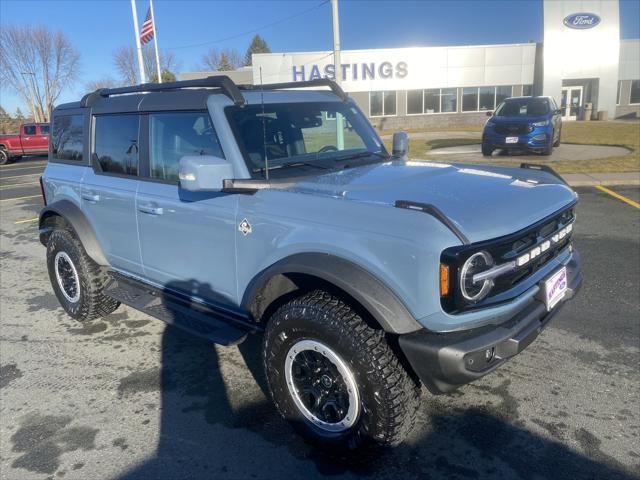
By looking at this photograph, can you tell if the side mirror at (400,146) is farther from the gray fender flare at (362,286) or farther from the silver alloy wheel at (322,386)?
the silver alloy wheel at (322,386)

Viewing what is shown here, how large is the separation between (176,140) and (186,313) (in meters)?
1.23

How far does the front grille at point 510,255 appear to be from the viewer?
2312 millimetres

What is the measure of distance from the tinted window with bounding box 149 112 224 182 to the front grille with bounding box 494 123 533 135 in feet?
42.5

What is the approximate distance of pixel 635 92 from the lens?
121 feet

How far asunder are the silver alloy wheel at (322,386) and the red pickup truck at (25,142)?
1003 inches

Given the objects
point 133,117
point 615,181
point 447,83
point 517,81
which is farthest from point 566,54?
point 133,117

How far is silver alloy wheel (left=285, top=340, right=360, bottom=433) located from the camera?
2.64 m

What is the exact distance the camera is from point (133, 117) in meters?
3.93

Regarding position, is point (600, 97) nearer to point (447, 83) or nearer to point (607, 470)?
point (447, 83)

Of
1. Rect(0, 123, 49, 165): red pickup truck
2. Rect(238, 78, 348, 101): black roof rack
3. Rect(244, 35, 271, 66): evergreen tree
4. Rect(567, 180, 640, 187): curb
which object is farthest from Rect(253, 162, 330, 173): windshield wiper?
Rect(244, 35, 271, 66): evergreen tree

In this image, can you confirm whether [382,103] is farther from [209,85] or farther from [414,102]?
[209,85]

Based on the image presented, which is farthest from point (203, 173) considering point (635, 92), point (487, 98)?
point (635, 92)

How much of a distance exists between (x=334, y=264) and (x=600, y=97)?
3944 cm

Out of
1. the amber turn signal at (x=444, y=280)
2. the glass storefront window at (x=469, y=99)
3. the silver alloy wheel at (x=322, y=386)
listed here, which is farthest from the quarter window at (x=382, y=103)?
the amber turn signal at (x=444, y=280)
